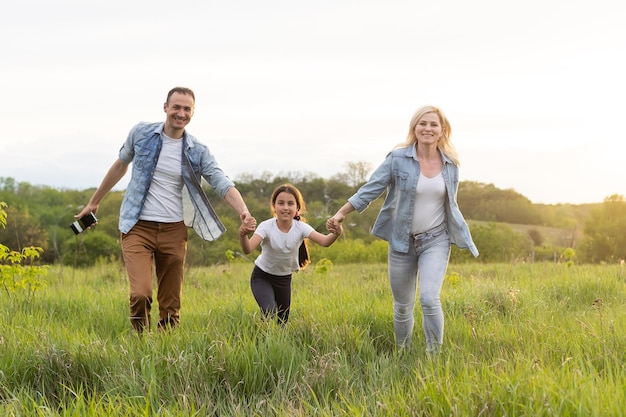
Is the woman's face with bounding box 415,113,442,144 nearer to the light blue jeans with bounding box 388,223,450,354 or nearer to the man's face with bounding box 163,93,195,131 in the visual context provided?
the light blue jeans with bounding box 388,223,450,354

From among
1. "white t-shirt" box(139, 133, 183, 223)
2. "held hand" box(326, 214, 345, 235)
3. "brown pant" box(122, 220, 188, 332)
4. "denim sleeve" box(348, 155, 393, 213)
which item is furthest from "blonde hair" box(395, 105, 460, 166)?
"brown pant" box(122, 220, 188, 332)

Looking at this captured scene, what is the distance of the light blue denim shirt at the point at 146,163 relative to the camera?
223 inches

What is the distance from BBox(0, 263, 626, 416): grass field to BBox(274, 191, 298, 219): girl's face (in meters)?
0.94

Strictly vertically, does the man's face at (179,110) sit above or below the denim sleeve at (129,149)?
above

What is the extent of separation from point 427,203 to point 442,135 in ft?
2.20

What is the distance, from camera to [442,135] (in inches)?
220

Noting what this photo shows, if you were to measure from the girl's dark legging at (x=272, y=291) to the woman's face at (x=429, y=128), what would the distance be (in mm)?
1815

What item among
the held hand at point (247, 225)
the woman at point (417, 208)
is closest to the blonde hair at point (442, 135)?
the woman at point (417, 208)

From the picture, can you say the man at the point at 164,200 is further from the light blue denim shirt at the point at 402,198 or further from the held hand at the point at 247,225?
the light blue denim shirt at the point at 402,198

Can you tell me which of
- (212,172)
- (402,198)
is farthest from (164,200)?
(402,198)

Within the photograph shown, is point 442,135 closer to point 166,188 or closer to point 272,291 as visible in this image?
point 272,291

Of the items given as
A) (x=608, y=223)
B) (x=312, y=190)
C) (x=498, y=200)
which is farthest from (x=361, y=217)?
(x=498, y=200)

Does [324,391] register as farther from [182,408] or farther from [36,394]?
→ [36,394]

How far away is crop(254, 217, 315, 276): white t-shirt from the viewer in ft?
18.9
